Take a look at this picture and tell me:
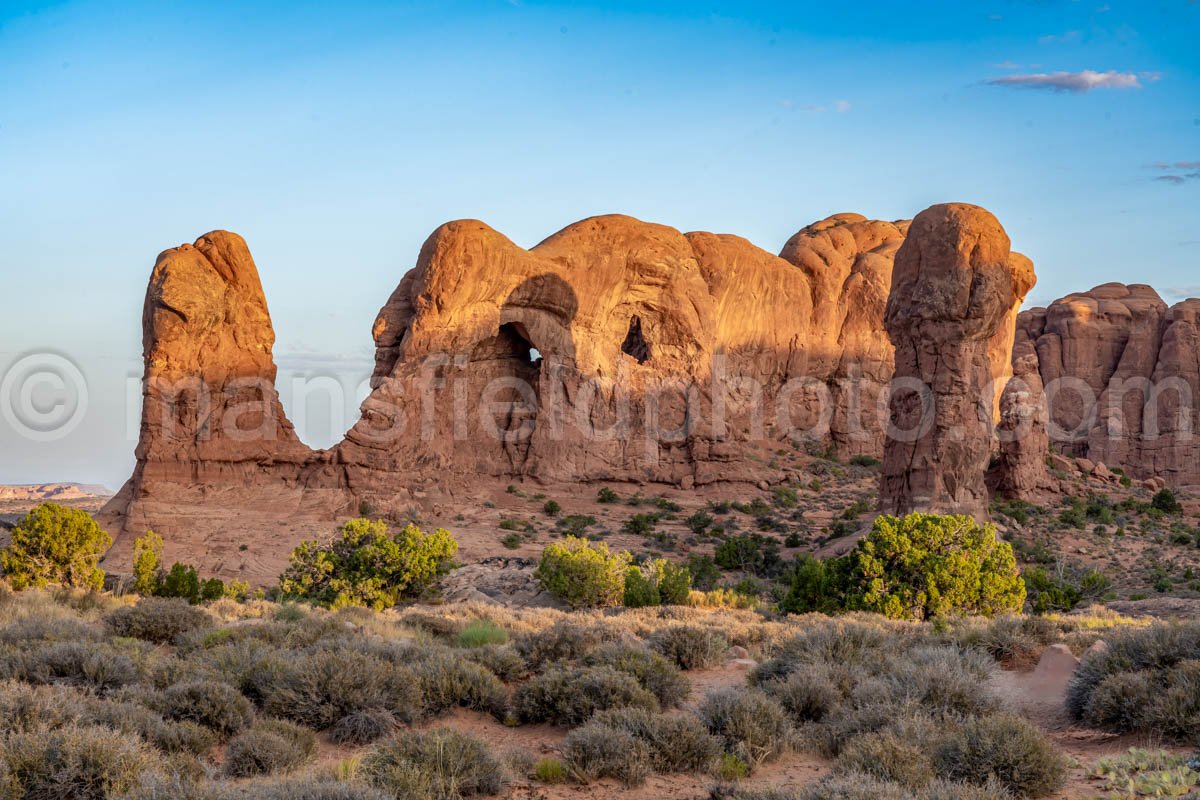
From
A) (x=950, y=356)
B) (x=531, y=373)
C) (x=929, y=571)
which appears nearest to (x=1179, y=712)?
(x=929, y=571)

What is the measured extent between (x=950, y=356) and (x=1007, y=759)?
77.9 ft

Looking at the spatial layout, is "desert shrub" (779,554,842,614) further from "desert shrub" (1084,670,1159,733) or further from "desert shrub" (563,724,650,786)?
"desert shrub" (563,724,650,786)

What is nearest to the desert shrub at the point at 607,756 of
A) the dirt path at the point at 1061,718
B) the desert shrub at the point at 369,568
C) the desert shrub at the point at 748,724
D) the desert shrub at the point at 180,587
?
the desert shrub at the point at 748,724

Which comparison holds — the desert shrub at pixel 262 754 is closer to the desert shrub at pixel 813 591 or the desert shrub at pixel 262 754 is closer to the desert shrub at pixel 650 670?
the desert shrub at pixel 650 670

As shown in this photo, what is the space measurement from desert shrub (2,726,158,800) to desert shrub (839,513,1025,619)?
1424 cm

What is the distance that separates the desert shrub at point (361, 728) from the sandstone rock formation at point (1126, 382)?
5567 centimetres

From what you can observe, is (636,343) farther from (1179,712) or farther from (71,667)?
(1179,712)

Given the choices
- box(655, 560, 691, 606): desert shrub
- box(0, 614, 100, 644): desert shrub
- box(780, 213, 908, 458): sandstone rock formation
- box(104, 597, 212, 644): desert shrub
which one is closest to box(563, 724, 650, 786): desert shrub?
box(0, 614, 100, 644): desert shrub

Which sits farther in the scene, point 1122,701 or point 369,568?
point 369,568

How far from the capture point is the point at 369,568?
77.2ft

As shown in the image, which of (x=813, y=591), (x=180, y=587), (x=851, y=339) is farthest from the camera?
(x=851, y=339)

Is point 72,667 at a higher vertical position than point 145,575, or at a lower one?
higher

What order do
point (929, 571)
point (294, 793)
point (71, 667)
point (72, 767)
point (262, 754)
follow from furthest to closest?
point (929, 571) < point (71, 667) < point (262, 754) < point (72, 767) < point (294, 793)

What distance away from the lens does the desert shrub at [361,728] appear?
962cm
